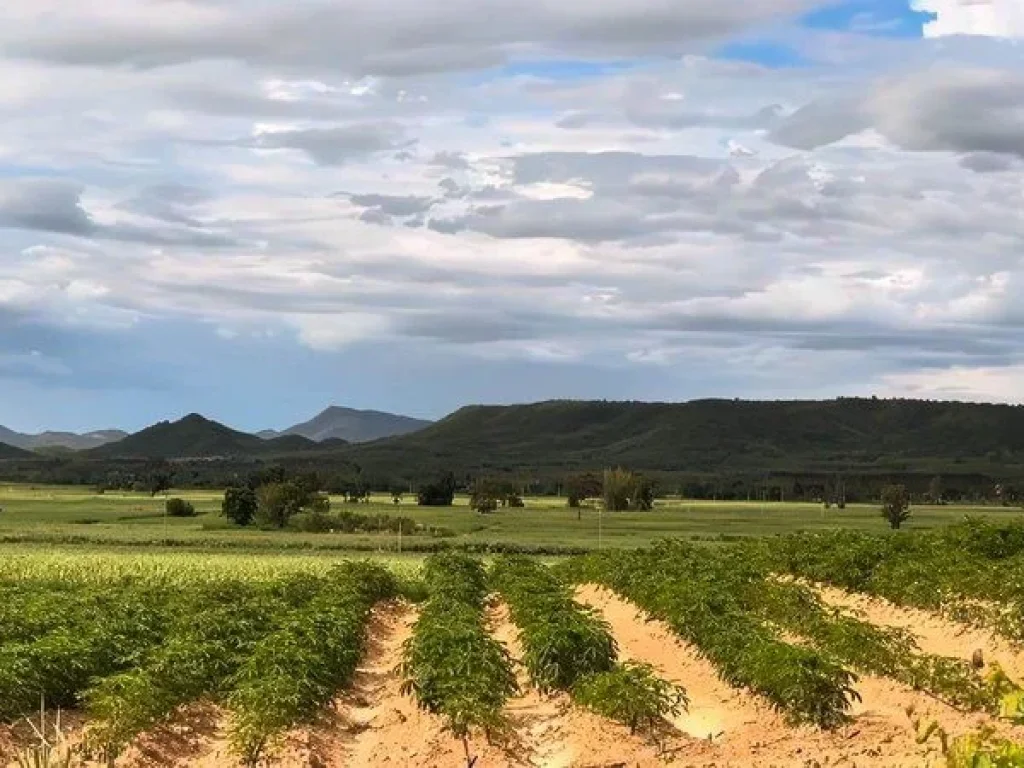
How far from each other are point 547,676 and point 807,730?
4553 mm

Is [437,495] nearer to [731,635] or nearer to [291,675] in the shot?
[731,635]

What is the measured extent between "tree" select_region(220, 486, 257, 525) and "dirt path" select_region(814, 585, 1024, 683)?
2670 inches

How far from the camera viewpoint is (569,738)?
16875 mm

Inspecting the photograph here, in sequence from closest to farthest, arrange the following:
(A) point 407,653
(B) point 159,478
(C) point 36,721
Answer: (C) point 36,721
(A) point 407,653
(B) point 159,478

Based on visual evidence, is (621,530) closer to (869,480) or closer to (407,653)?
(407,653)

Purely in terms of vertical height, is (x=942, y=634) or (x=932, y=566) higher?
(x=932, y=566)

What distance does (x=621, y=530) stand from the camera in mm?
91188

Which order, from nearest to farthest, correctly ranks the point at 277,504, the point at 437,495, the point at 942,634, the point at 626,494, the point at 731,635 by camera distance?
the point at 731,635
the point at 942,634
the point at 277,504
the point at 626,494
the point at 437,495

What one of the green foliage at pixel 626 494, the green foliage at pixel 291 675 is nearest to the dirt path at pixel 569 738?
the green foliage at pixel 291 675

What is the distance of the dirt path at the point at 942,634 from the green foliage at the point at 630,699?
4713mm

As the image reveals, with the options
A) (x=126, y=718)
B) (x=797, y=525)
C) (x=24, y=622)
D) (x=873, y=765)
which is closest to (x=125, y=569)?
(x=24, y=622)

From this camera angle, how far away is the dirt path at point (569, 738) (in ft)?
51.9

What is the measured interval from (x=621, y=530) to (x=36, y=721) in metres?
75.3

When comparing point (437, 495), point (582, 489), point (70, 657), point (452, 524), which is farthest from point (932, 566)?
point (582, 489)
